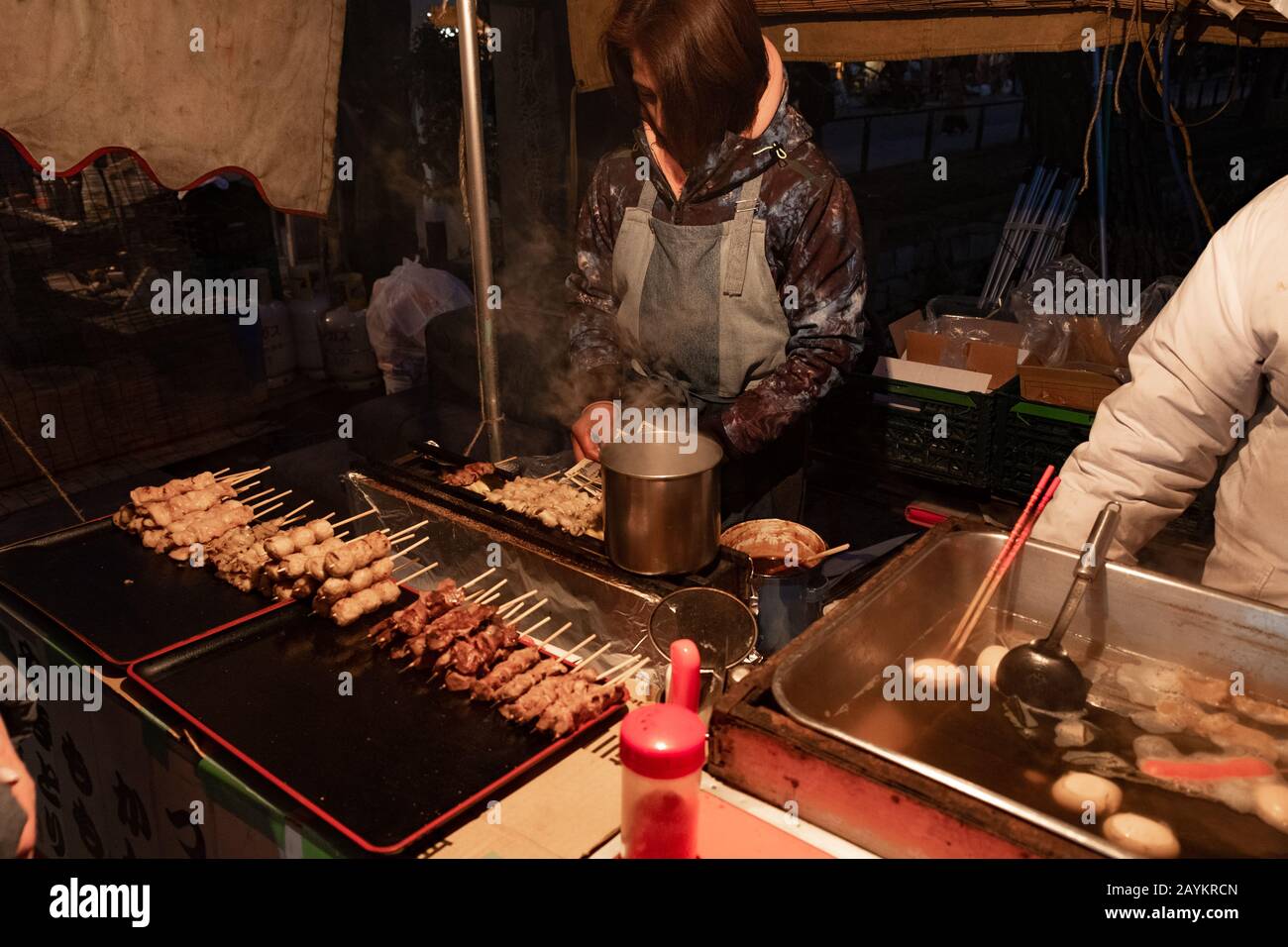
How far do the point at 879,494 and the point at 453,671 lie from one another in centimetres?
483

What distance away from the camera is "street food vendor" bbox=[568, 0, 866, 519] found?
3.85 m

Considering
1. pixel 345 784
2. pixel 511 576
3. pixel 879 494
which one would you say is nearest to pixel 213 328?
pixel 879 494

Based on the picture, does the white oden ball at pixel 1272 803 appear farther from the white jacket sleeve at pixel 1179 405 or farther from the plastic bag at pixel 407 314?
the plastic bag at pixel 407 314

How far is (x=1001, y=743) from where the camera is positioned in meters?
2.37

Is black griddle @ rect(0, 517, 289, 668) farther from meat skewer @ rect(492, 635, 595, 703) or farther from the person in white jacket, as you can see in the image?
the person in white jacket

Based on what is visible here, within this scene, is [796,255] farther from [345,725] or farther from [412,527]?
[345,725]

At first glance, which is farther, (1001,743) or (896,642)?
(896,642)

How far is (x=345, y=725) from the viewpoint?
2.76 metres

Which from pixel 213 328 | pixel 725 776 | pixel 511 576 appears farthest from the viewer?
pixel 213 328

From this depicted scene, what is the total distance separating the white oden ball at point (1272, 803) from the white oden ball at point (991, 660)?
2.03 ft

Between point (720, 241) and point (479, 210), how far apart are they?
102 cm

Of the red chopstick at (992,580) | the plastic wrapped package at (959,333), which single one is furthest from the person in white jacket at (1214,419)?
the plastic wrapped package at (959,333)

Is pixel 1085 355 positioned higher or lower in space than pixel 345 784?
higher

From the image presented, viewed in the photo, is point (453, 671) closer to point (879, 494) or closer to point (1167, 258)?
point (879, 494)
